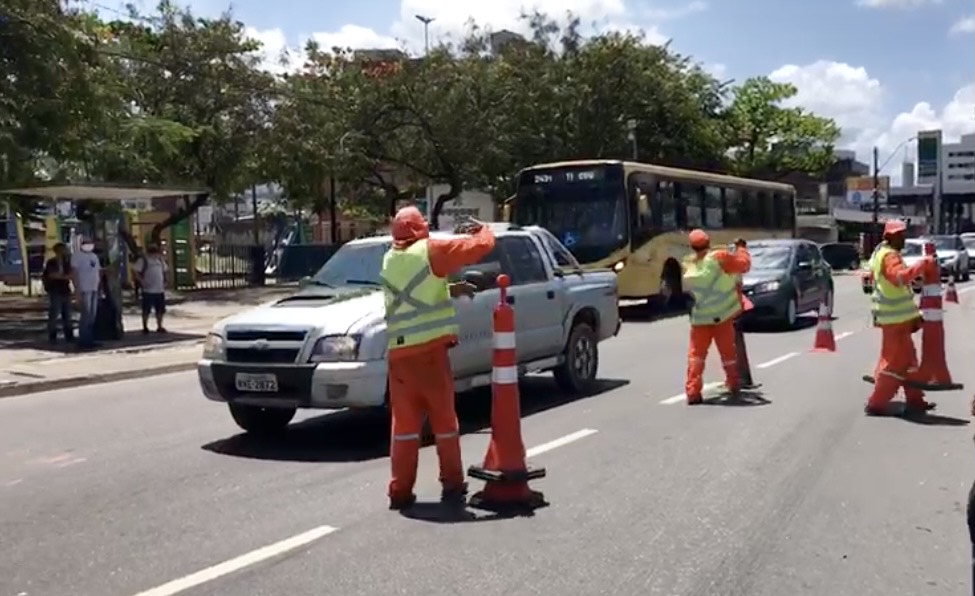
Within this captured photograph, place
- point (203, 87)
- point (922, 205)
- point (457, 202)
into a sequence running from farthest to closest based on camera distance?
point (922, 205)
point (457, 202)
point (203, 87)

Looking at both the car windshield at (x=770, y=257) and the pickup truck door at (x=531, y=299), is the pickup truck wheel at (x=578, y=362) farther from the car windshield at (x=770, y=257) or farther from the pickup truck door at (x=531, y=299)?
the car windshield at (x=770, y=257)

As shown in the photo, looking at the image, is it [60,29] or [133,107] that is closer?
[60,29]

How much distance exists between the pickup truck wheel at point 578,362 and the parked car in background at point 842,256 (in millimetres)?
35750

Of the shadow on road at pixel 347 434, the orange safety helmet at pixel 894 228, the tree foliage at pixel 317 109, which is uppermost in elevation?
the tree foliage at pixel 317 109

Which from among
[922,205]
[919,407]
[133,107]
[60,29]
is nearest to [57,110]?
[60,29]

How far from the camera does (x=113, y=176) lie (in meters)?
26.9

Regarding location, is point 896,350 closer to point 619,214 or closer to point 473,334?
point 473,334

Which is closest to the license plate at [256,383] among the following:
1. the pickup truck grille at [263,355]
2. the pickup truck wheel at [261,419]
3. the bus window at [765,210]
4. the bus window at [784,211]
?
the pickup truck grille at [263,355]

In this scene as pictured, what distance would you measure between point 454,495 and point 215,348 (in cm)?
307

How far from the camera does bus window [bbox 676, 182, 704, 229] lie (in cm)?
2564

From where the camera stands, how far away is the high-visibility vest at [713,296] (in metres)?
11.3

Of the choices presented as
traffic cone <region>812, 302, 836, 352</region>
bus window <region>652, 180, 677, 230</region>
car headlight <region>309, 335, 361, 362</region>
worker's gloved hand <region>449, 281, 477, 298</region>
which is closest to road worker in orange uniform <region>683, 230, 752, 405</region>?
car headlight <region>309, 335, 361, 362</region>

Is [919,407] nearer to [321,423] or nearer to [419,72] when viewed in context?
[321,423]

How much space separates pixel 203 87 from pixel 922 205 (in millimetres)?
95543
